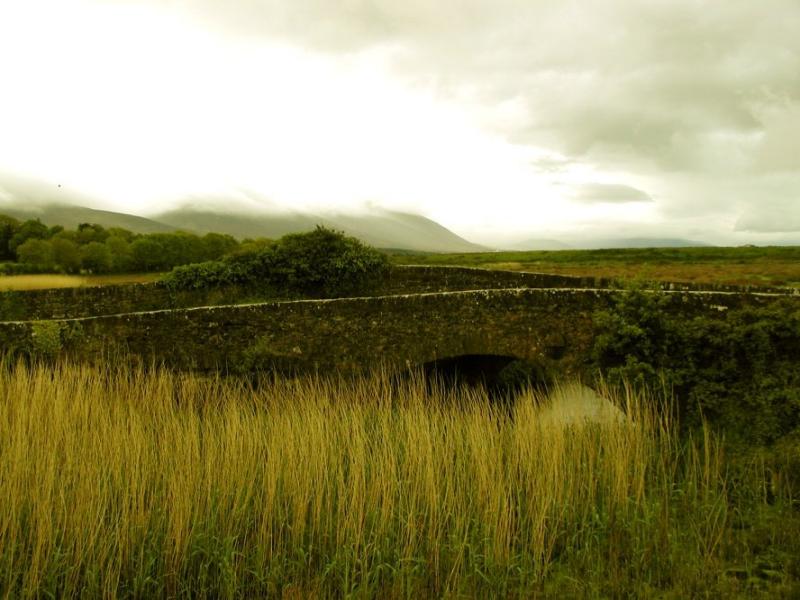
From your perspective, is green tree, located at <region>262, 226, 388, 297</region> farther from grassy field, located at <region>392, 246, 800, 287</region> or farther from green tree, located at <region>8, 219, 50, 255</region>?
green tree, located at <region>8, 219, 50, 255</region>

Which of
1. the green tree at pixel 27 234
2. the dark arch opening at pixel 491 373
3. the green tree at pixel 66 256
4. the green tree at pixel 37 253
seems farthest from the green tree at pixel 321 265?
the green tree at pixel 27 234

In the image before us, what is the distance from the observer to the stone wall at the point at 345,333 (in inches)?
319

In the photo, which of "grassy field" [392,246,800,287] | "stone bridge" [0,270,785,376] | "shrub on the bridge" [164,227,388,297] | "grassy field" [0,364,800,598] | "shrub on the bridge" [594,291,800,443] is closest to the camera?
"grassy field" [0,364,800,598]

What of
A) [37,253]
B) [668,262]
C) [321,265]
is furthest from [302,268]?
[668,262]

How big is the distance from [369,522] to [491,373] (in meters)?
7.56

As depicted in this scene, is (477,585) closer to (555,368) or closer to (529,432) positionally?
→ (529,432)

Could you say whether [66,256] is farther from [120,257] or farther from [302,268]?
[302,268]

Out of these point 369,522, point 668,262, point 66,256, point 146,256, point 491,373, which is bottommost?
point 491,373

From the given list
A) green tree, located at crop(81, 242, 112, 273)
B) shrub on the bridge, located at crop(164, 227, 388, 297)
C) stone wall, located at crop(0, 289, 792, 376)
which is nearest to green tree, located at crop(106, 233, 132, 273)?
green tree, located at crop(81, 242, 112, 273)

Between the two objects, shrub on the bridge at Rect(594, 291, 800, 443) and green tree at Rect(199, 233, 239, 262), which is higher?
green tree at Rect(199, 233, 239, 262)

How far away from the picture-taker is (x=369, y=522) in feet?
13.5

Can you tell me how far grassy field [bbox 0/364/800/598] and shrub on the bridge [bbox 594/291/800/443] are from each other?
1.73m

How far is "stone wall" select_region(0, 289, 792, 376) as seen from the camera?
8.10 meters

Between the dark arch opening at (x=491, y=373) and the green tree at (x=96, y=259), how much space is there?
41.1m
